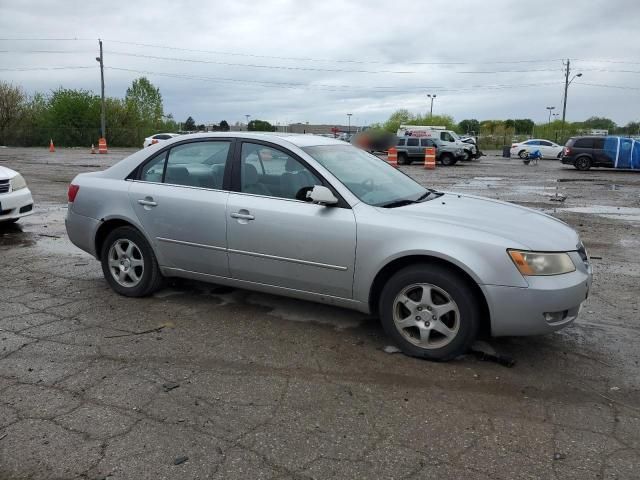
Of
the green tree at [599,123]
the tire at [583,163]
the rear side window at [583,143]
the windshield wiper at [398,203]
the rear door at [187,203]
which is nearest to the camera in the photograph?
the windshield wiper at [398,203]

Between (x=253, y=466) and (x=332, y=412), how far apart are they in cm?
66

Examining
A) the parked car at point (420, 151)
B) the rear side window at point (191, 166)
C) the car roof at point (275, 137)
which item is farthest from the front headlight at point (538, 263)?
the parked car at point (420, 151)

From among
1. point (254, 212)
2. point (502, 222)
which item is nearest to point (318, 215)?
→ point (254, 212)

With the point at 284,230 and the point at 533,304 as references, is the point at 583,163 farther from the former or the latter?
the point at 284,230

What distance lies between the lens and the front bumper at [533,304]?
3.63 m

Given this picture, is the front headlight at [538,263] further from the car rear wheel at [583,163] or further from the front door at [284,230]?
the car rear wheel at [583,163]

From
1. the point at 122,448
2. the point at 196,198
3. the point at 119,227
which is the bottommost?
A: the point at 122,448

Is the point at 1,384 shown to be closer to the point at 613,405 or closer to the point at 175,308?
the point at 175,308

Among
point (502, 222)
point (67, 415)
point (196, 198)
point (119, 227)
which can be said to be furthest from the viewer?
point (119, 227)

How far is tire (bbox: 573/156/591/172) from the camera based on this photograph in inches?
1056

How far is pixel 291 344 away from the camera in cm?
422

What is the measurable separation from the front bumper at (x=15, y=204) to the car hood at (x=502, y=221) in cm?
643

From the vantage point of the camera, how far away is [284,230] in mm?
4320

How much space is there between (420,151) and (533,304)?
2904cm
